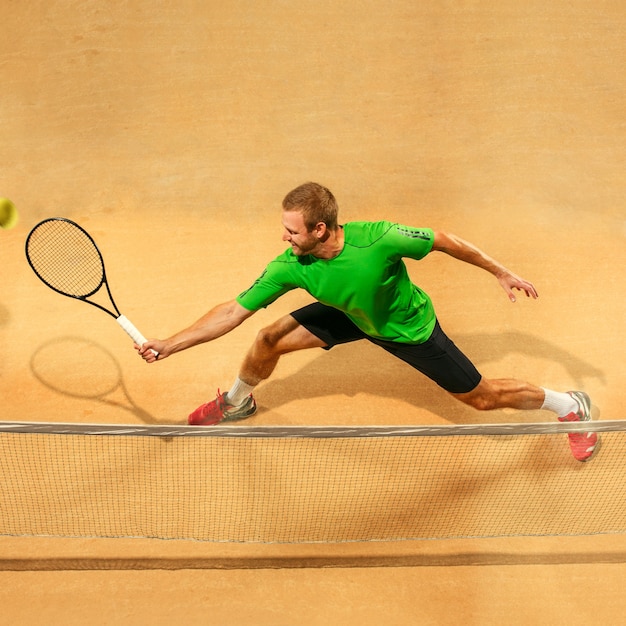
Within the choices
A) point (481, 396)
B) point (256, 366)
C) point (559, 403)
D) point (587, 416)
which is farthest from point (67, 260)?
point (587, 416)

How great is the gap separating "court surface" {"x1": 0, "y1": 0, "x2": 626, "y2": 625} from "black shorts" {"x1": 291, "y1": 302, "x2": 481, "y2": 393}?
35.6 inches

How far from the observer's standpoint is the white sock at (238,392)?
5379 millimetres

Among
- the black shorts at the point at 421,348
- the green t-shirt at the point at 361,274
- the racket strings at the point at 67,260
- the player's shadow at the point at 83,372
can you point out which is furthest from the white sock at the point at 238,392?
the racket strings at the point at 67,260

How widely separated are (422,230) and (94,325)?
2.99 meters

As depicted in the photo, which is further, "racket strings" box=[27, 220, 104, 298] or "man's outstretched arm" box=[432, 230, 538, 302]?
"racket strings" box=[27, 220, 104, 298]


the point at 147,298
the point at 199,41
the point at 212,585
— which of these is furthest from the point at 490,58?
the point at 212,585

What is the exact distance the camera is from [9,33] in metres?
7.56

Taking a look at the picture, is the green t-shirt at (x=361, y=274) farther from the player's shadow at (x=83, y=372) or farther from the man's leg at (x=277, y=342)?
the player's shadow at (x=83, y=372)

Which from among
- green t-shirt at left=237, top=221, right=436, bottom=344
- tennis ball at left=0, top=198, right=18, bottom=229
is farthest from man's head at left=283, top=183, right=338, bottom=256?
tennis ball at left=0, top=198, right=18, bottom=229

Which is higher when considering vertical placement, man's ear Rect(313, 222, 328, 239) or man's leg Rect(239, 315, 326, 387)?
man's ear Rect(313, 222, 328, 239)

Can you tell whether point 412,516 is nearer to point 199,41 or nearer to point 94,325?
point 94,325

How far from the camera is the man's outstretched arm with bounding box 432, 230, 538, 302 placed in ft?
14.8

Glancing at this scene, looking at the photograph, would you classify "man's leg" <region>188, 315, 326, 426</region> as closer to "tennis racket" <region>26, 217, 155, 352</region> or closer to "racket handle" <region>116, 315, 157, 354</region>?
"racket handle" <region>116, 315, 157, 354</region>

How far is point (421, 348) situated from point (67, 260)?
2741mm
